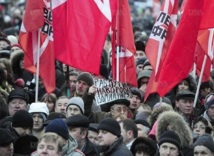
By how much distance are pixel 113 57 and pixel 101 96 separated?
2.88ft

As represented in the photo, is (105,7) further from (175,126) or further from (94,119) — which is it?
(175,126)

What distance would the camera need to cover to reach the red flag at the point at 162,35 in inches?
717

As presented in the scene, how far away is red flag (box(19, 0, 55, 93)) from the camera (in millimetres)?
17859

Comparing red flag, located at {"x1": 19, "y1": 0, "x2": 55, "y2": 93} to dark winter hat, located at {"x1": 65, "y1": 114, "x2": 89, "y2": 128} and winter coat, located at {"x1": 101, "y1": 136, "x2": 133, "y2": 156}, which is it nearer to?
dark winter hat, located at {"x1": 65, "y1": 114, "x2": 89, "y2": 128}

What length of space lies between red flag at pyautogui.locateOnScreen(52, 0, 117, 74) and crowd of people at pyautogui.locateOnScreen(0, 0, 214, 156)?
60 centimetres

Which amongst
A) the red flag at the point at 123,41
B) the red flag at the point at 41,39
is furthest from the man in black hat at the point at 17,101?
the red flag at the point at 123,41

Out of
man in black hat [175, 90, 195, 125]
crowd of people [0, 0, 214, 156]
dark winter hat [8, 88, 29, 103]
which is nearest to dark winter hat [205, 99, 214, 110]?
crowd of people [0, 0, 214, 156]

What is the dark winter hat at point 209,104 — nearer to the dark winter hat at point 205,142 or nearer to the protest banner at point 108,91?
the protest banner at point 108,91

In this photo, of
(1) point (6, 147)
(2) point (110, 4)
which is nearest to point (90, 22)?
(2) point (110, 4)

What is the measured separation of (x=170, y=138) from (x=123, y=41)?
11.4ft

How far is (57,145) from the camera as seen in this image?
44.1ft

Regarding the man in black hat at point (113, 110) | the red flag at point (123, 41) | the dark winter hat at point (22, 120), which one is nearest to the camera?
the dark winter hat at point (22, 120)

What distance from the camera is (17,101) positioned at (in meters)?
17.6

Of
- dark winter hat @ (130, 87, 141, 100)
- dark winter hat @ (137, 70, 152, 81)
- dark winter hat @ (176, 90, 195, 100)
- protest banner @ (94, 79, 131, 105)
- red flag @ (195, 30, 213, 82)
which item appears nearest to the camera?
protest banner @ (94, 79, 131, 105)
